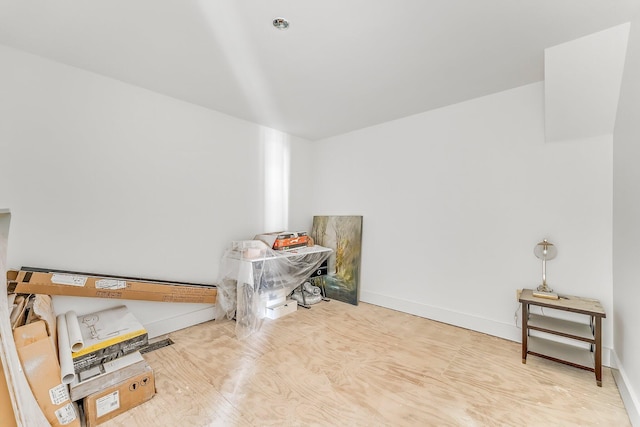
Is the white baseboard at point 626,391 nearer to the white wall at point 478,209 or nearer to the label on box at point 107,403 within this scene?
the white wall at point 478,209

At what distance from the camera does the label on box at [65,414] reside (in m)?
1.37

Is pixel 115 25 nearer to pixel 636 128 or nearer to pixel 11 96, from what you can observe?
pixel 11 96

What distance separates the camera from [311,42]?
71.2 inches

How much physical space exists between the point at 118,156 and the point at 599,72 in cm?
378

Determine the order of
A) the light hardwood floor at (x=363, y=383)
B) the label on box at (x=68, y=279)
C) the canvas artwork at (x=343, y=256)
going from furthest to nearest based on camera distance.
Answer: the canvas artwork at (x=343, y=256) → the label on box at (x=68, y=279) → the light hardwood floor at (x=363, y=383)

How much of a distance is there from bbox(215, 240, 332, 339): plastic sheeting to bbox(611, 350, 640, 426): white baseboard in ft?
8.69

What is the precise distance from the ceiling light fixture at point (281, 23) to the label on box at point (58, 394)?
235 cm

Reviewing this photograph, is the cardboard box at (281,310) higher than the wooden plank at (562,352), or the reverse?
the wooden plank at (562,352)

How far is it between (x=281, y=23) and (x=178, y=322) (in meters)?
2.76

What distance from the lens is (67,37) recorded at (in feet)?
5.88

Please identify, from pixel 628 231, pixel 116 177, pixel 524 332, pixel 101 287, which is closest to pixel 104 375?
pixel 101 287

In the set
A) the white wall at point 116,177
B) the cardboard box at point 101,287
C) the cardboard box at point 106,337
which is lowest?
the cardboard box at point 106,337

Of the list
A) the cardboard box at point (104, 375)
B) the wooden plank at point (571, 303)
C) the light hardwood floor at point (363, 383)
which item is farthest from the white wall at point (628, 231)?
the cardboard box at point (104, 375)

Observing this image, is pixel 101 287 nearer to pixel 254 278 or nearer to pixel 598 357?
pixel 254 278
